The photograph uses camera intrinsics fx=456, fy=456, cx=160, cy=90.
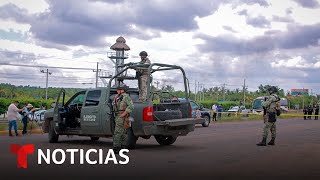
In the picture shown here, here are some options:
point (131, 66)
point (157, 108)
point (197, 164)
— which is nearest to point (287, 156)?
point (197, 164)

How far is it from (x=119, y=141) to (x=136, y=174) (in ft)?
10.3

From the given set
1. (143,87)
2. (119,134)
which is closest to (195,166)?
(119,134)

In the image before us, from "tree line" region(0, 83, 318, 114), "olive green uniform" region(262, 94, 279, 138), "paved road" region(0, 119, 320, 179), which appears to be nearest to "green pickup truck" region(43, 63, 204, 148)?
"paved road" region(0, 119, 320, 179)

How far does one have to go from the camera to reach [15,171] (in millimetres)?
8391

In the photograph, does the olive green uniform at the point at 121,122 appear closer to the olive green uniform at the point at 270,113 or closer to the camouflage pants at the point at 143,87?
the camouflage pants at the point at 143,87

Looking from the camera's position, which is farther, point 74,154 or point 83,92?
point 83,92

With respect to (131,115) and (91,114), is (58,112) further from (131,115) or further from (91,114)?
(131,115)

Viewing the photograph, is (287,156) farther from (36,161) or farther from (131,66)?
(36,161)

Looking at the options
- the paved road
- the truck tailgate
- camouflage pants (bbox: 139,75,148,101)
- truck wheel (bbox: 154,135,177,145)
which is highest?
camouflage pants (bbox: 139,75,148,101)

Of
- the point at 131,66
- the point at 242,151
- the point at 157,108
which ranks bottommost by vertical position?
the point at 242,151

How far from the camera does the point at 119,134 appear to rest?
11.3m

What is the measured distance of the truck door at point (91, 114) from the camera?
42.2ft

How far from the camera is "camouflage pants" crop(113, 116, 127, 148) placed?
36.9 ft

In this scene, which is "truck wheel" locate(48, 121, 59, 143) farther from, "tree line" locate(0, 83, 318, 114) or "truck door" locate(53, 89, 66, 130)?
"tree line" locate(0, 83, 318, 114)
